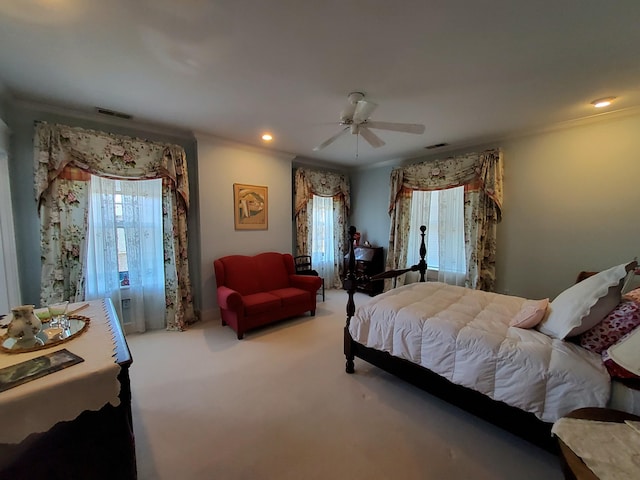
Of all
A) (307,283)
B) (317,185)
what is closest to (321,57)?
(307,283)

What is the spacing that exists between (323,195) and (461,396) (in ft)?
13.6

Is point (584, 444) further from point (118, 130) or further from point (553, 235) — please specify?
point (118, 130)

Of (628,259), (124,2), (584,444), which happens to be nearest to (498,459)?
(584,444)

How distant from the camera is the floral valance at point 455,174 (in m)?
3.76

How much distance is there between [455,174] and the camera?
416 centimetres

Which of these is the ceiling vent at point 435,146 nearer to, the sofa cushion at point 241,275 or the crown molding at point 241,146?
the crown molding at point 241,146

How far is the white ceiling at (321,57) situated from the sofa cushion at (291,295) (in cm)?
229

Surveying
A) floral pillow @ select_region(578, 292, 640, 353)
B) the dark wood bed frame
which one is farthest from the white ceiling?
floral pillow @ select_region(578, 292, 640, 353)

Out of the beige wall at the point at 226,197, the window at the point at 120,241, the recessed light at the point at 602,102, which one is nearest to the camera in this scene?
the recessed light at the point at 602,102

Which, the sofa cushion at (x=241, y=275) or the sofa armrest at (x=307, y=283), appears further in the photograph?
the sofa armrest at (x=307, y=283)

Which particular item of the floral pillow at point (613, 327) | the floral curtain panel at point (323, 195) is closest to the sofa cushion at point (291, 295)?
the floral curtain panel at point (323, 195)

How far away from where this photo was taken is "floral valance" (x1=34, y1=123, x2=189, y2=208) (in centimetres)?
269

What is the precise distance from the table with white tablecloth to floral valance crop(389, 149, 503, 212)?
4.47 metres

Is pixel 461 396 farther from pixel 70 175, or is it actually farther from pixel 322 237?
pixel 70 175
